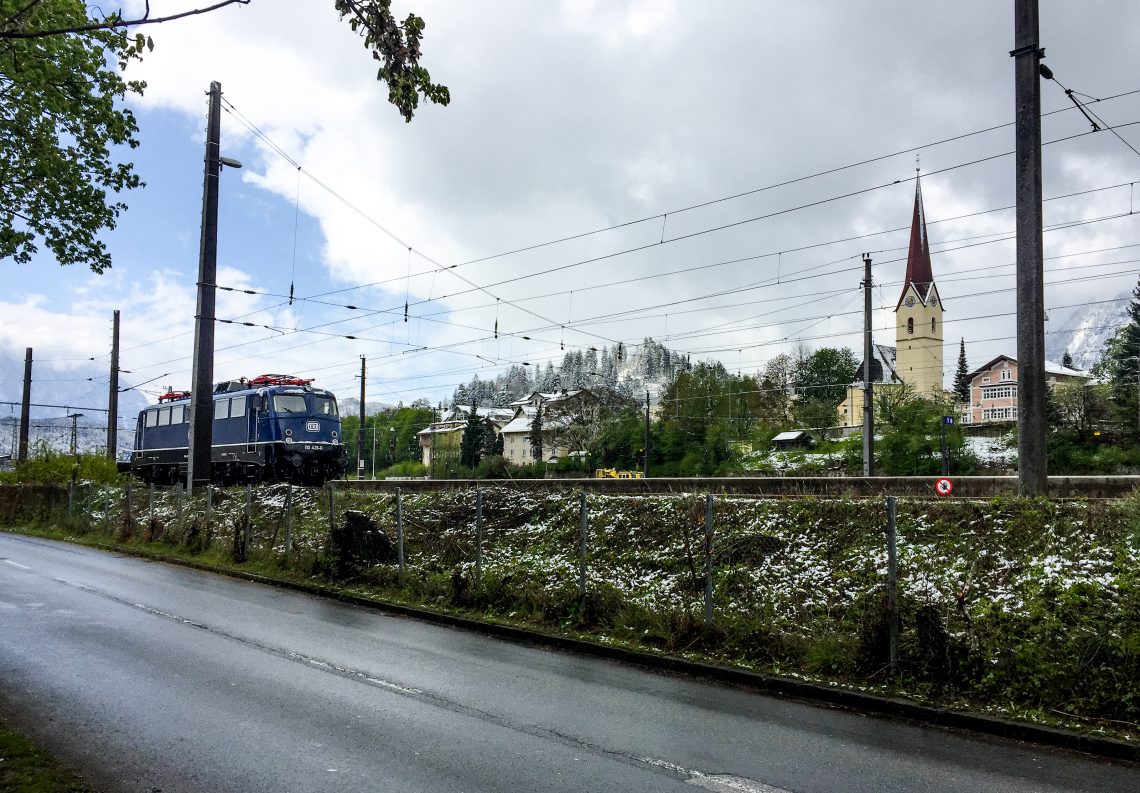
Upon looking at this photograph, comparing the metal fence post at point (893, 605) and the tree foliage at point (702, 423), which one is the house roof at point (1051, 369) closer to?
the tree foliage at point (702, 423)

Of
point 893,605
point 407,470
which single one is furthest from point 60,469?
point 407,470

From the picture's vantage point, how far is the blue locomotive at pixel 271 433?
2881 cm

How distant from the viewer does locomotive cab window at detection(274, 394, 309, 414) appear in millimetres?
29094

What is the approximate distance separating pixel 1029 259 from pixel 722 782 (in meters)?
8.75

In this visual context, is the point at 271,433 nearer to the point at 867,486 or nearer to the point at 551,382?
the point at 867,486

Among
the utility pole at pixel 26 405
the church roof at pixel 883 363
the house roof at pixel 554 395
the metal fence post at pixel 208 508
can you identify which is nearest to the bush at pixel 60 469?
the utility pole at pixel 26 405

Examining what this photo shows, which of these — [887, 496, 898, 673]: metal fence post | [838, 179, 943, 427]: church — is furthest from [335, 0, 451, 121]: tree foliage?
[838, 179, 943, 427]: church

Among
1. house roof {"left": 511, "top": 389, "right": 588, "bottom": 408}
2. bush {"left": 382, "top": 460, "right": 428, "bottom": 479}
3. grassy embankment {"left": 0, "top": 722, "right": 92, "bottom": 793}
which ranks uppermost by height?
house roof {"left": 511, "top": 389, "right": 588, "bottom": 408}

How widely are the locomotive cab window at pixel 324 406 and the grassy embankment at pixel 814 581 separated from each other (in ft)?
46.5

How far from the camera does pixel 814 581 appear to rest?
31.2 feet

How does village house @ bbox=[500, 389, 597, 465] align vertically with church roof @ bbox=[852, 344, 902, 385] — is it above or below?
below

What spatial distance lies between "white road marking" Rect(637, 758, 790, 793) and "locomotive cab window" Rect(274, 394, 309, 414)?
26330 millimetres

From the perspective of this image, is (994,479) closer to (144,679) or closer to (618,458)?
(144,679)

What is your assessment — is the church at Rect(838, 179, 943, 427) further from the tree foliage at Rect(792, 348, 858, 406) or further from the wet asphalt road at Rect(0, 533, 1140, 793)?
the wet asphalt road at Rect(0, 533, 1140, 793)
